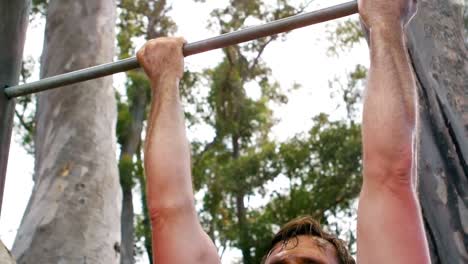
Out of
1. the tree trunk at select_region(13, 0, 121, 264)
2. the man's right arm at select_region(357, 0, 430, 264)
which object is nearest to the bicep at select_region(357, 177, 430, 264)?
the man's right arm at select_region(357, 0, 430, 264)

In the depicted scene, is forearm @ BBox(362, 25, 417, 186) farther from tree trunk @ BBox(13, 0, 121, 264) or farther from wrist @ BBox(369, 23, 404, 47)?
tree trunk @ BBox(13, 0, 121, 264)

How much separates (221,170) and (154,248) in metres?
11.1

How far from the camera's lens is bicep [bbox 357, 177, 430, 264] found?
166cm

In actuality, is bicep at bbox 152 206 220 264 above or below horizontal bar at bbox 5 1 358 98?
below

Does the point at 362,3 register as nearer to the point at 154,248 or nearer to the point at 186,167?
the point at 186,167

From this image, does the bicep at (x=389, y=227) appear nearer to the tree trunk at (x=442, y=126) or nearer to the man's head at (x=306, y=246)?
the man's head at (x=306, y=246)

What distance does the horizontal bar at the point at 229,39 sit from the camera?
76.7 inches

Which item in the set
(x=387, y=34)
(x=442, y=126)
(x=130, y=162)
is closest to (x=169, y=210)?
(x=387, y=34)

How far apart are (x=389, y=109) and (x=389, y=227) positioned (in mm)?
270

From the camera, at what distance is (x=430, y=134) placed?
7.80 feet

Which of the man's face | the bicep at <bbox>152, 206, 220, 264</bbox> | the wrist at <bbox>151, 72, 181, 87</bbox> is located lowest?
the man's face

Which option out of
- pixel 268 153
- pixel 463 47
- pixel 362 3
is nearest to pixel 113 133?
Answer: pixel 463 47

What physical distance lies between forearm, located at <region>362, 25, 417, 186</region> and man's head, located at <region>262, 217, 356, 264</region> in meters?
0.38

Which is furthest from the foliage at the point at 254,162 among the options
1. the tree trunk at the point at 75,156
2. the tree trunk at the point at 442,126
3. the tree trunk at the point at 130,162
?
the tree trunk at the point at 442,126
